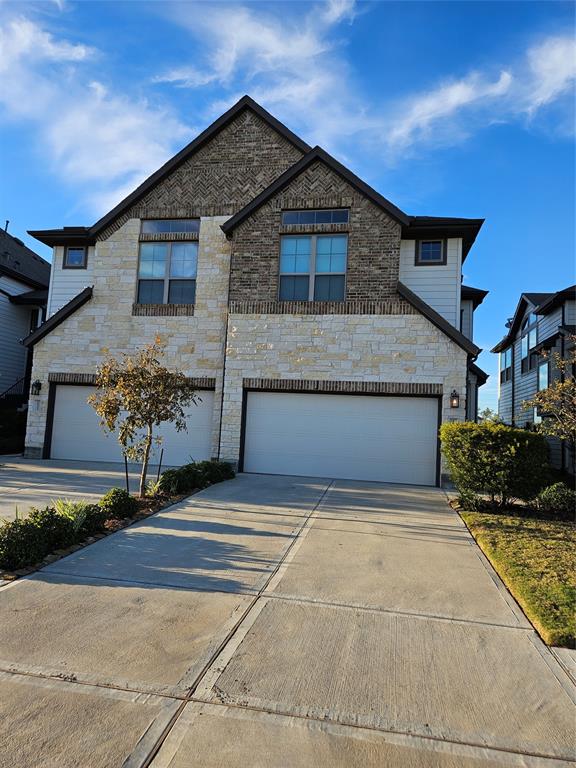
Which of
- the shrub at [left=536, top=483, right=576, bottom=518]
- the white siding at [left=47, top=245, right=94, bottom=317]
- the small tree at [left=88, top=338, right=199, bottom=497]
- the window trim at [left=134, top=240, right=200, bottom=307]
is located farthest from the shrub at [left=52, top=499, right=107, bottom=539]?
the white siding at [left=47, top=245, right=94, bottom=317]

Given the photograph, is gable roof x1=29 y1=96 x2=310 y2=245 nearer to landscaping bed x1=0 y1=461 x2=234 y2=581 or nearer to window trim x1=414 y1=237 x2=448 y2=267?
window trim x1=414 y1=237 x2=448 y2=267

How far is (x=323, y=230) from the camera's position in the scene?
1350cm

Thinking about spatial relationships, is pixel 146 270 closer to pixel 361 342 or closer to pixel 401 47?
pixel 361 342

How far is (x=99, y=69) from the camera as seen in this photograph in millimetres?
9180

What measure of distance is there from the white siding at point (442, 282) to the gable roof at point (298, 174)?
1.44m

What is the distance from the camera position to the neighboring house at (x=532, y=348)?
61.4ft

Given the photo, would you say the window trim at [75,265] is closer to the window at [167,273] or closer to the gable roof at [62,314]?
the gable roof at [62,314]

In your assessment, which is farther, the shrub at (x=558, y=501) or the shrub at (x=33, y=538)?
the shrub at (x=558, y=501)

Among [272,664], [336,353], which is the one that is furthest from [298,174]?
[272,664]

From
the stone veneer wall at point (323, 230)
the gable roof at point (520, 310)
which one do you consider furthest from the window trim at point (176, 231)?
the gable roof at point (520, 310)

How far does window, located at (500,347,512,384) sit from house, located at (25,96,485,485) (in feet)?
55.0

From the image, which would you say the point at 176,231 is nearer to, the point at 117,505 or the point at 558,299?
the point at 117,505

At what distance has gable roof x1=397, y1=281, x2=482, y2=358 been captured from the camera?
12453 mm

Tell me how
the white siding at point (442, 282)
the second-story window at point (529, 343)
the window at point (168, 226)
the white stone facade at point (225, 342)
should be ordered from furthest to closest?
the second-story window at point (529, 343)
the window at point (168, 226)
the white siding at point (442, 282)
the white stone facade at point (225, 342)
